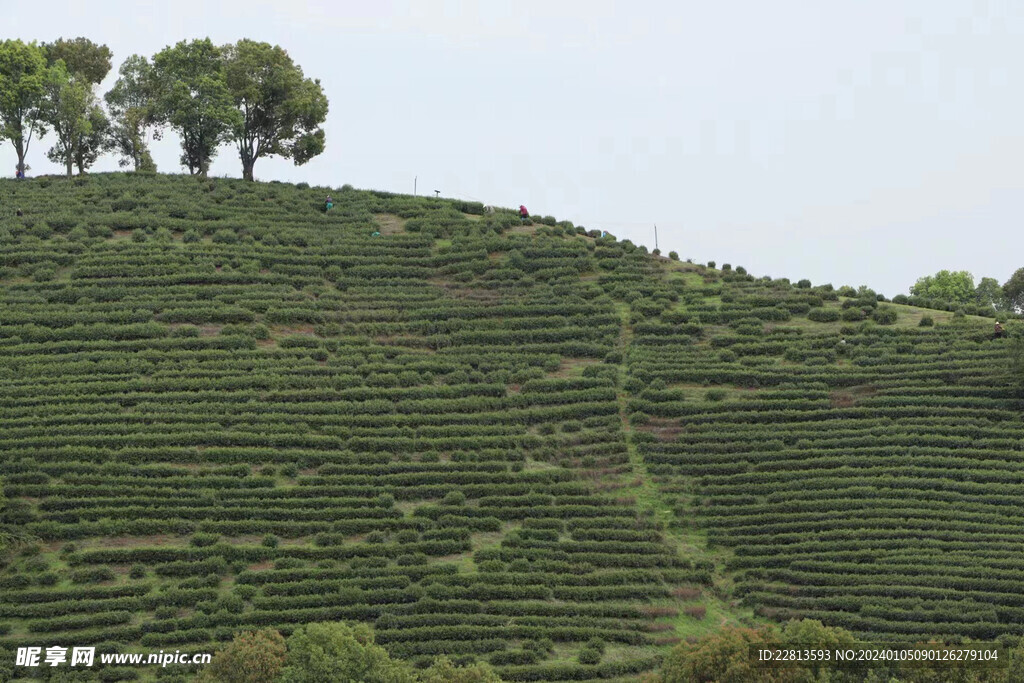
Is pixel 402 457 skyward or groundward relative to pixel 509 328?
groundward

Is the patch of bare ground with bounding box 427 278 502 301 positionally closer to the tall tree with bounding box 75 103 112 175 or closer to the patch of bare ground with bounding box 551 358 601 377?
the patch of bare ground with bounding box 551 358 601 377

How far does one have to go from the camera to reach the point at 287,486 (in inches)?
1793

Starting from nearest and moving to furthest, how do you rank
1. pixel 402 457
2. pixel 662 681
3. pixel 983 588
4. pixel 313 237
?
pixel 662 681 → pixel 983 588 → pixel 402 457 → pixel 313 237

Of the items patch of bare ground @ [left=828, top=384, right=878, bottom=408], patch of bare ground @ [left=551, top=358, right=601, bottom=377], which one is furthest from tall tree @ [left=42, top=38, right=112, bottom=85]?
patch of bare ground @ [left=828, top=384, right=878, bottom=408]

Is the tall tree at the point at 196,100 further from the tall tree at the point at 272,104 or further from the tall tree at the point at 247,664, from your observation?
the tall tree at the point at 247,664

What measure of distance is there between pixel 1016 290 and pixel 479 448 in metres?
48.9

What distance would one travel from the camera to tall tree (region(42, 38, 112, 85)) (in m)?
83.8

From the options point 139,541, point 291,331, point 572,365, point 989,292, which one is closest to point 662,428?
point 572,365

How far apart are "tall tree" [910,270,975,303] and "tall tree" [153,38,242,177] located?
45.5m

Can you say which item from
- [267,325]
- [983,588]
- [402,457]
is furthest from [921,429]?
[267,325]

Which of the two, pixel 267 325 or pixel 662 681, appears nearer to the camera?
pixel 662 681

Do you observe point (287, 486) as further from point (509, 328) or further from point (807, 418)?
point (807, 418)

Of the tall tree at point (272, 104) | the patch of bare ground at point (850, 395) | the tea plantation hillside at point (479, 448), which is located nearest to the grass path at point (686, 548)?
the tea plantation hillside at point (479, 448)

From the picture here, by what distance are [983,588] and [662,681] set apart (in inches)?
467
